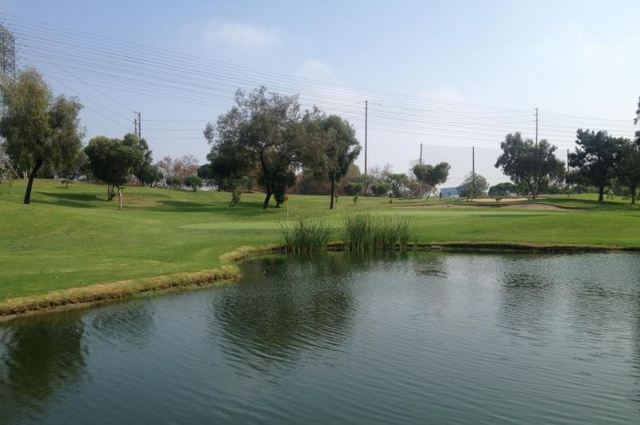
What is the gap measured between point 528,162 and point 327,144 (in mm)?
35844

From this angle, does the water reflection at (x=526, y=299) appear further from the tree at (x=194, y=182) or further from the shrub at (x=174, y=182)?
the shrub at (x=174, y=182)

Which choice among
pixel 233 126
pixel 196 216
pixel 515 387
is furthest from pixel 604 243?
pixel 233 126

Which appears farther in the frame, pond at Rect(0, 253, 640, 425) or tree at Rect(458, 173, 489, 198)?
tree at Rect(458, 173, 489, 198)

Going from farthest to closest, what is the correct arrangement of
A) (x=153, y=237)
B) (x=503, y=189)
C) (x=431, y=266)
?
1. (x=503, y=189)
2. (x=153, y=237)
3. (x=431, y=266)

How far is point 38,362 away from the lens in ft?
40.4

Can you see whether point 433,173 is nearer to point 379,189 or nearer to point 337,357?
point 379,189

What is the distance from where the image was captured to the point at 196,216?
168 feet

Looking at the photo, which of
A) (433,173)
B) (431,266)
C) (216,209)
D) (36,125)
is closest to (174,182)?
(216,209)

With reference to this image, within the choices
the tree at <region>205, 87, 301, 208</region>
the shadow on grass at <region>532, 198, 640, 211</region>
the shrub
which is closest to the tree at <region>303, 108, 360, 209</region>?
the tree at <region>205, 87, 301, 208</region>

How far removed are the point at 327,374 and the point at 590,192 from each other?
95.0 metres

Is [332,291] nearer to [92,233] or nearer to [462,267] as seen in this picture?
[462,267]

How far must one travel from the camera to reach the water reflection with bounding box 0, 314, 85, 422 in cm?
1022

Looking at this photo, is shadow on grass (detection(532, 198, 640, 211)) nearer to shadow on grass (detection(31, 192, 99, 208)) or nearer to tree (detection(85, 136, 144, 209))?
tree (detection(85, 136, 144, 209))

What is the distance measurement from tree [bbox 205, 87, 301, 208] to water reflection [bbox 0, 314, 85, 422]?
145 feet
